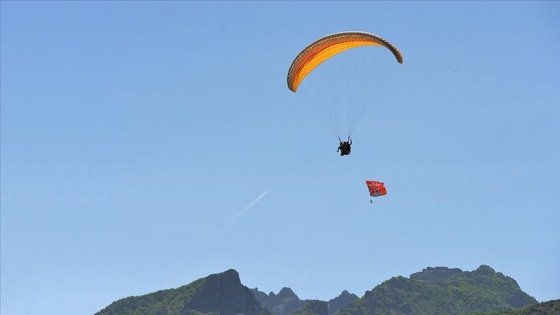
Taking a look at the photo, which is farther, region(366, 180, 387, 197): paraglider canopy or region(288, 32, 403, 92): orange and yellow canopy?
region(366, 180, 387, 197): paraglider canopy

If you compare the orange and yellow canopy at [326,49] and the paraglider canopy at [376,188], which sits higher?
the orange and yellow canopy at [326,49]

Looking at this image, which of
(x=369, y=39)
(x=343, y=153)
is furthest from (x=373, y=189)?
(x=369, y=39)

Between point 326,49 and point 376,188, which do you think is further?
point 376,188

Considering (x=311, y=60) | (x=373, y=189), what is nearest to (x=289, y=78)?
(x=311, y=60)

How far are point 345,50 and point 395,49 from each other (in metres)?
7.02

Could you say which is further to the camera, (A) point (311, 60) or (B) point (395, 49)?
(A) point (311, 60)

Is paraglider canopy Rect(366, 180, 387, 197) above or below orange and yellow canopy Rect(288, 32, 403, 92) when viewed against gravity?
below

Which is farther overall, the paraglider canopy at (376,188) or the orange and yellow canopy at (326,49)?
the paraglider canopy at (376,188)

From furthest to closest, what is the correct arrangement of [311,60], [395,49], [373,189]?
[373,189]
[311,60]
[395,49]

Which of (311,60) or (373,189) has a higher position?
(311,60)

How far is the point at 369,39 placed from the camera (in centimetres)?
7844

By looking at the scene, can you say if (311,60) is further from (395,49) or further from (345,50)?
(395,49)

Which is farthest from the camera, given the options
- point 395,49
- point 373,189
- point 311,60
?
point 373,189

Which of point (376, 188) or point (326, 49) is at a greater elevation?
point (326, 49)
